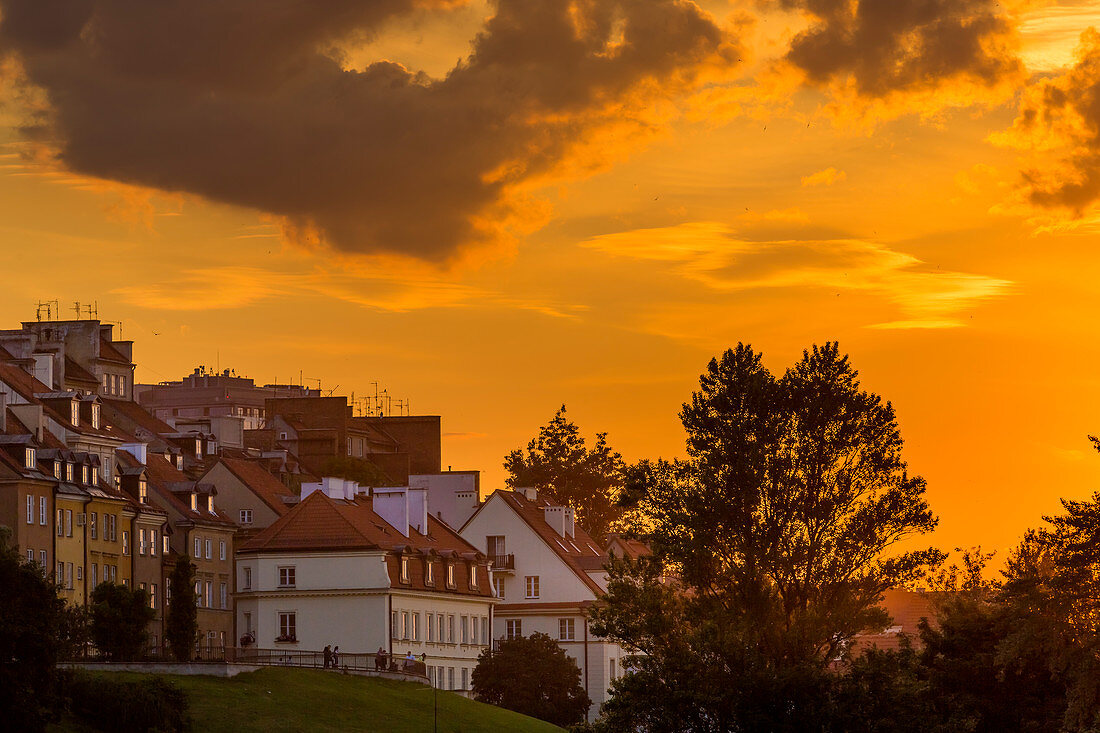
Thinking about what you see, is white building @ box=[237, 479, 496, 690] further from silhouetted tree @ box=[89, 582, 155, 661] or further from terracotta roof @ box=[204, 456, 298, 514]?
silhouetted tree @ box=[89, 582, 155, 661]

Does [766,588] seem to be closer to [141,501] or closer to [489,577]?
[141,501]

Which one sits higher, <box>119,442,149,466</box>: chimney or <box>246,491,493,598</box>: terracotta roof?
<box>119,442,149,466</box>: chimney

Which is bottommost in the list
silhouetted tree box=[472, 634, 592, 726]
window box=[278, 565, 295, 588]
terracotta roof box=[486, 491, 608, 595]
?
silhouetted tree box=[472, 634, 592, 726]

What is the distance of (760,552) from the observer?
70562 mm

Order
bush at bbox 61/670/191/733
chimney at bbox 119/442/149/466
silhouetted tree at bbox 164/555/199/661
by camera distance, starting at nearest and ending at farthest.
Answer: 1. bush at bbox 61/670/191/733
2. silhouetted tree at bbox 164/555/199/661
3. chimney at bbox 119/442/149/466

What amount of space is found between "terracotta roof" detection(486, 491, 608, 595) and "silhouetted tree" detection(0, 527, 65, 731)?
222ft

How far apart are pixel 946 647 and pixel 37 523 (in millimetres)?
46793

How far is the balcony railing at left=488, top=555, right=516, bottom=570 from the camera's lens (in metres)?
137

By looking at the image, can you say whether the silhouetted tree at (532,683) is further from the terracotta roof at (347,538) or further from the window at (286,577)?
the window at (286,577)

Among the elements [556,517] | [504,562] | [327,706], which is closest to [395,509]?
[504,562]

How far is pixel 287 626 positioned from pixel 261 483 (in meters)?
14.7

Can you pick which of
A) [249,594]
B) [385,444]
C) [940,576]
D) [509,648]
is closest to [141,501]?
[249,594]

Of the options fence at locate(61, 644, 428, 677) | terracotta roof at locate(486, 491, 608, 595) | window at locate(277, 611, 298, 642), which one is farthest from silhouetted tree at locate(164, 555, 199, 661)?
terracotta roof at locate(486, 491, 608, 595)

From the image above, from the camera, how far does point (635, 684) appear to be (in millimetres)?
67625
